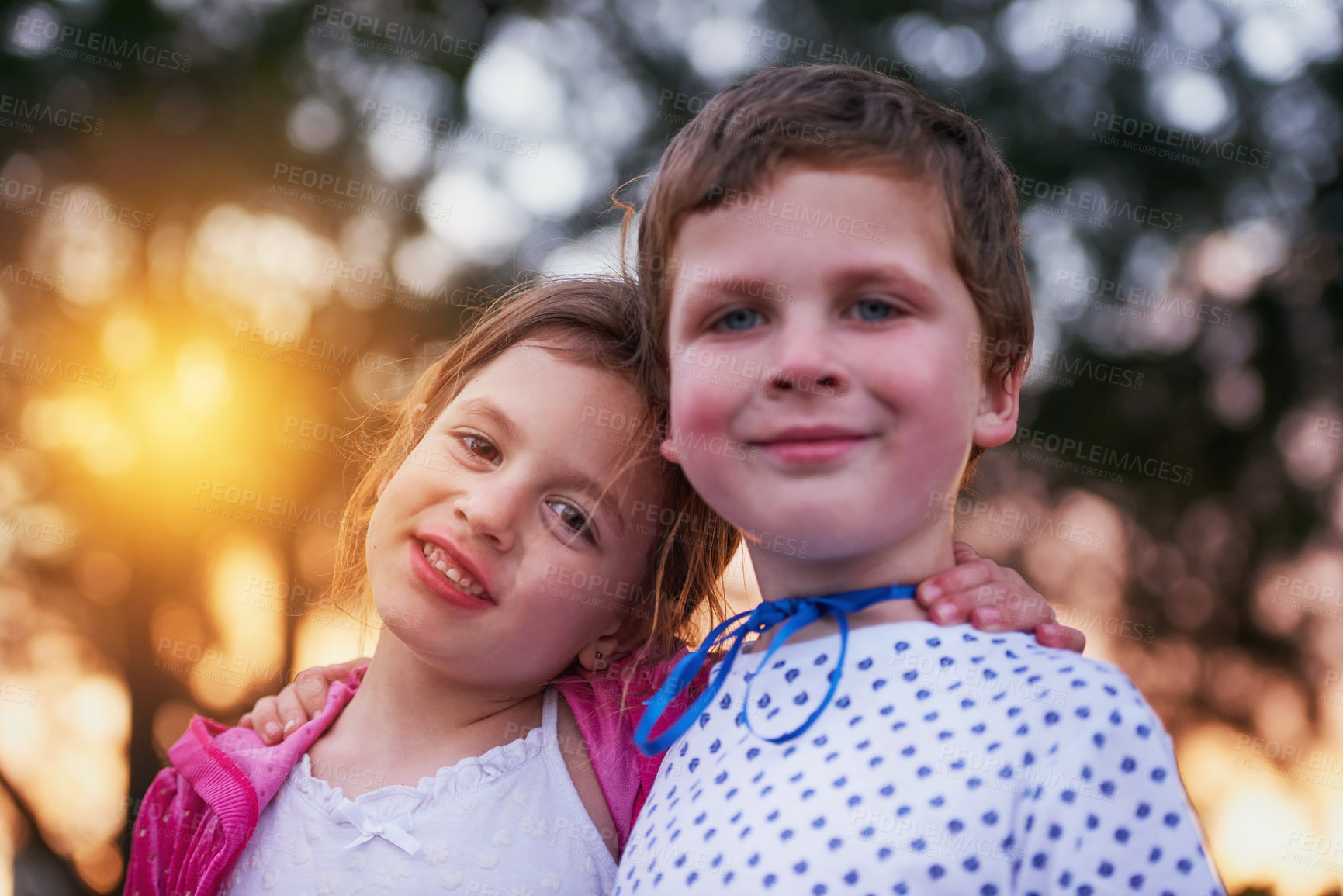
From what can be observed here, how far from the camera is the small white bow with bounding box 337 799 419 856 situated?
1819 mm

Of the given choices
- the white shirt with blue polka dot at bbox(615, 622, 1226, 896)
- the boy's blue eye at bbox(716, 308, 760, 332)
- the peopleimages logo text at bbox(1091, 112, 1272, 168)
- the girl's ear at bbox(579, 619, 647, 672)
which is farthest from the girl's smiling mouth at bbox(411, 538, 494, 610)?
the peopleimages logo text at bbox(1091, 112, 1272, 168)

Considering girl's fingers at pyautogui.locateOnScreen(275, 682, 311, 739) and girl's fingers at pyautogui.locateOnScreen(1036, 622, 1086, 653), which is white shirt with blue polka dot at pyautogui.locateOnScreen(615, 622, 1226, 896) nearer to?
girl's fingers at pyautogui.locateOnScreen(1036, 622, 1086, 653)

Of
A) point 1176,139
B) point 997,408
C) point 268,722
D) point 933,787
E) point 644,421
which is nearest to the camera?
point 933,787

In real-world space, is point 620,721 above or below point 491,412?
below

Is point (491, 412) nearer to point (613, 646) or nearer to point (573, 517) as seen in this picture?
point (573, 517)

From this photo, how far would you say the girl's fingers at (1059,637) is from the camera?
1.56 metres

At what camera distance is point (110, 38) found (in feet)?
22.3

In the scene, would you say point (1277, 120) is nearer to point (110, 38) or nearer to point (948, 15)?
point (948, 15)

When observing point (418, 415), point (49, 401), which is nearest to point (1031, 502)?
point (418, 415)

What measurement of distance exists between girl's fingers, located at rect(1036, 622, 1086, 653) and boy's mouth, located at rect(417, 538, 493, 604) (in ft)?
3.22

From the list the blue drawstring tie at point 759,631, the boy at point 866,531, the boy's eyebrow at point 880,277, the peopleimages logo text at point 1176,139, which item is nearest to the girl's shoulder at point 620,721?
the blue drawstring tie at point 759,631

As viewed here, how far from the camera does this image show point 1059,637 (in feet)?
5.18

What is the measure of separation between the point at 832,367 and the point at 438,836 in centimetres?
116

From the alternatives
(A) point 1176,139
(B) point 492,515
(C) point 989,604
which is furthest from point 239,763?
(A) point 1176,139
